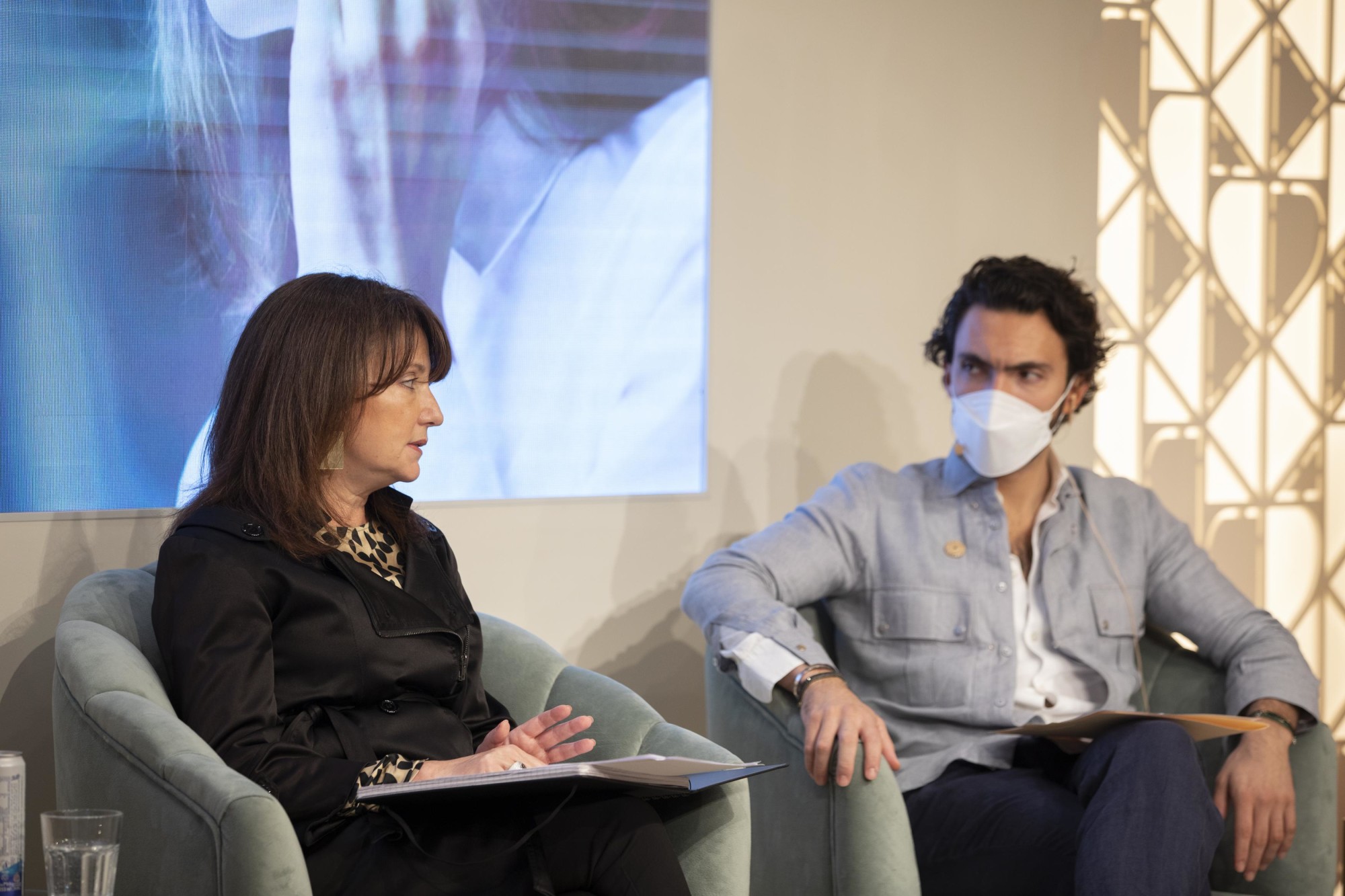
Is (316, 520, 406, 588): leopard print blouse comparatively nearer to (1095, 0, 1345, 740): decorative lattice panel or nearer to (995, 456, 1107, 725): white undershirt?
(995, 456, 1107, 725): white undershirt

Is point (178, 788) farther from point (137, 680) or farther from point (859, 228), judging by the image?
point (859, 228)

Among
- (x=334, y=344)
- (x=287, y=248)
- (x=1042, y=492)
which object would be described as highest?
(x=287, y=248)

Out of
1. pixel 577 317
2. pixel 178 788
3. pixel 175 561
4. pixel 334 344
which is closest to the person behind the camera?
pixel 178 788

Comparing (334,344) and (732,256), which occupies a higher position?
(732,256)

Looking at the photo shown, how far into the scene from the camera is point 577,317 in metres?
2.73

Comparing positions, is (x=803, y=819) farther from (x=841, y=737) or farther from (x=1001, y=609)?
(x=1001, y=609)

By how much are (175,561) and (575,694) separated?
2.25 feet

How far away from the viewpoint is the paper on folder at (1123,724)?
2068mm

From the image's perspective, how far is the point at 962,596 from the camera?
2404mm

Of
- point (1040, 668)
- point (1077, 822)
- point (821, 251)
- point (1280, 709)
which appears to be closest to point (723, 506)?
point (821, 251)

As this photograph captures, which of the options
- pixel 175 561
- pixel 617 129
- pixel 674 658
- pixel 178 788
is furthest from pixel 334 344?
pixel 674 658

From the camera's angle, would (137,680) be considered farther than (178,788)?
Yes

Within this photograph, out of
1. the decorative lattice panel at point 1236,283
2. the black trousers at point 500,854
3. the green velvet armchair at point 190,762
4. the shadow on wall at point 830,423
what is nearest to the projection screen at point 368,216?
the shadow on wall at point 830,423

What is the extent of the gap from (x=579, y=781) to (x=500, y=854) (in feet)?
0.51
